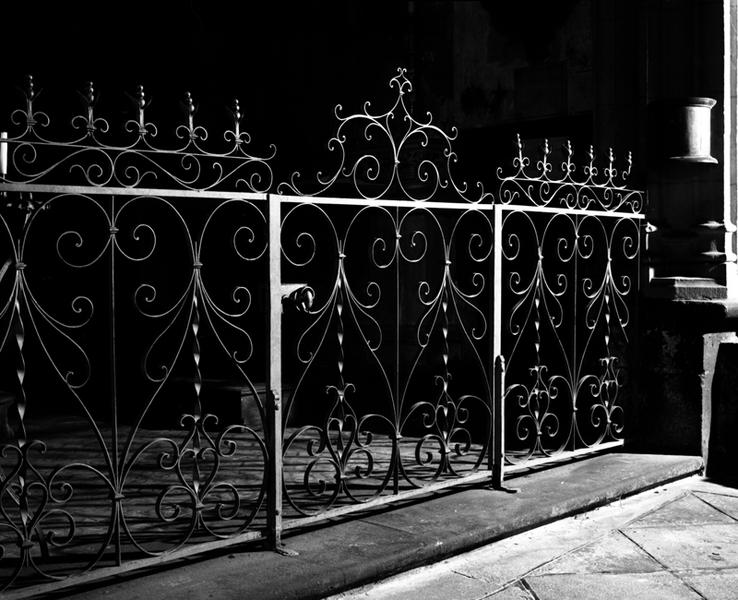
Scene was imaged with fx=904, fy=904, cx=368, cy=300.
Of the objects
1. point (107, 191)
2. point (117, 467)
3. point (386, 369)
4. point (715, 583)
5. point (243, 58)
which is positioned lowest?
point (715, 583)

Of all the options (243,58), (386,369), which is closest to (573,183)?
(386,369)

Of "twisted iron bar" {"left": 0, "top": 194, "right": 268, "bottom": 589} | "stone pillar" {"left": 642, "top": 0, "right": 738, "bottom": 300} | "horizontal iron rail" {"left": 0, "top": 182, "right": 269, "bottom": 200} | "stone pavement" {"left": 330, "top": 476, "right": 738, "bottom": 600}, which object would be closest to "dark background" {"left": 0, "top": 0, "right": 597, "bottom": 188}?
"stone pillar" {"left": 642, "top": 0, "right": 738, "bottom": 300}

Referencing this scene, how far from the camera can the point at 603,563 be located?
14.9ft

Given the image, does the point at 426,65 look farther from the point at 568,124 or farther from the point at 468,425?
the point at 468,425

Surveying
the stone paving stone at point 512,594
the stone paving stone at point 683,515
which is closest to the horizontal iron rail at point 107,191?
the stone paving stone at point 512,594

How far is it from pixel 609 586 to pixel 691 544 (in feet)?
3.01

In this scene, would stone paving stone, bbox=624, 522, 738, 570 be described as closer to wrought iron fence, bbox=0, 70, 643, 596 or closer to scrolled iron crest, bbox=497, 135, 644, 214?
wrought iron fence, bbox=0, 70, 643, 596

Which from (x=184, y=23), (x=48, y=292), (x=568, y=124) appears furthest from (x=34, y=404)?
(x=568, y=124)

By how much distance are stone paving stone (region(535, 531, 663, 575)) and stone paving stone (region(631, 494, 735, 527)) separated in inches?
18.6

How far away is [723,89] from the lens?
6.76m

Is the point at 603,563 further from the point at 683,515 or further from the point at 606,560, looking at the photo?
the point at 683,515

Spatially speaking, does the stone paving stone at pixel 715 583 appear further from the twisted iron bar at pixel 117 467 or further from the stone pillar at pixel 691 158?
the stone pillar at pixel 691 158

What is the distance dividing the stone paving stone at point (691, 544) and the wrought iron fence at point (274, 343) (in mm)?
992

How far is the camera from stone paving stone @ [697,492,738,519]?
219 inches
